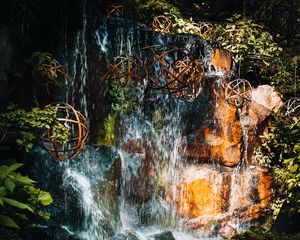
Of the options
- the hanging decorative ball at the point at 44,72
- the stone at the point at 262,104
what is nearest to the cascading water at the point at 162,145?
the stone at the point at 262,104

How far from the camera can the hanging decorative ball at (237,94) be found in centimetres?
766

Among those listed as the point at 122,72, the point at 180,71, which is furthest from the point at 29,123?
the point at 180,71

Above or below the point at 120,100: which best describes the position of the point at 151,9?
above

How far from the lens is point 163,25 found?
907 centimetres

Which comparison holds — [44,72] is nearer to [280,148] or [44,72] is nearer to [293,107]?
[280,148]

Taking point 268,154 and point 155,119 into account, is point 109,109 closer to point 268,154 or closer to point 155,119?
point 155,119

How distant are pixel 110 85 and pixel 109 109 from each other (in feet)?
1.58

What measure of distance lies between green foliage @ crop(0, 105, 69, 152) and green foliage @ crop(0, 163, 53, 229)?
78 centimetres

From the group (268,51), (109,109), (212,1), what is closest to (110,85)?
(109,109)

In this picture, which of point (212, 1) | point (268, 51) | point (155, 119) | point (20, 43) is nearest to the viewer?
point (20, 43)

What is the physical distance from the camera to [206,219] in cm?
744

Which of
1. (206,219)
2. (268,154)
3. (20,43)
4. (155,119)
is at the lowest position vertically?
(206,219)

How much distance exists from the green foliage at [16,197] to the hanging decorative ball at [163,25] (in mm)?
5587

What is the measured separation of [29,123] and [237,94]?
175 inches
